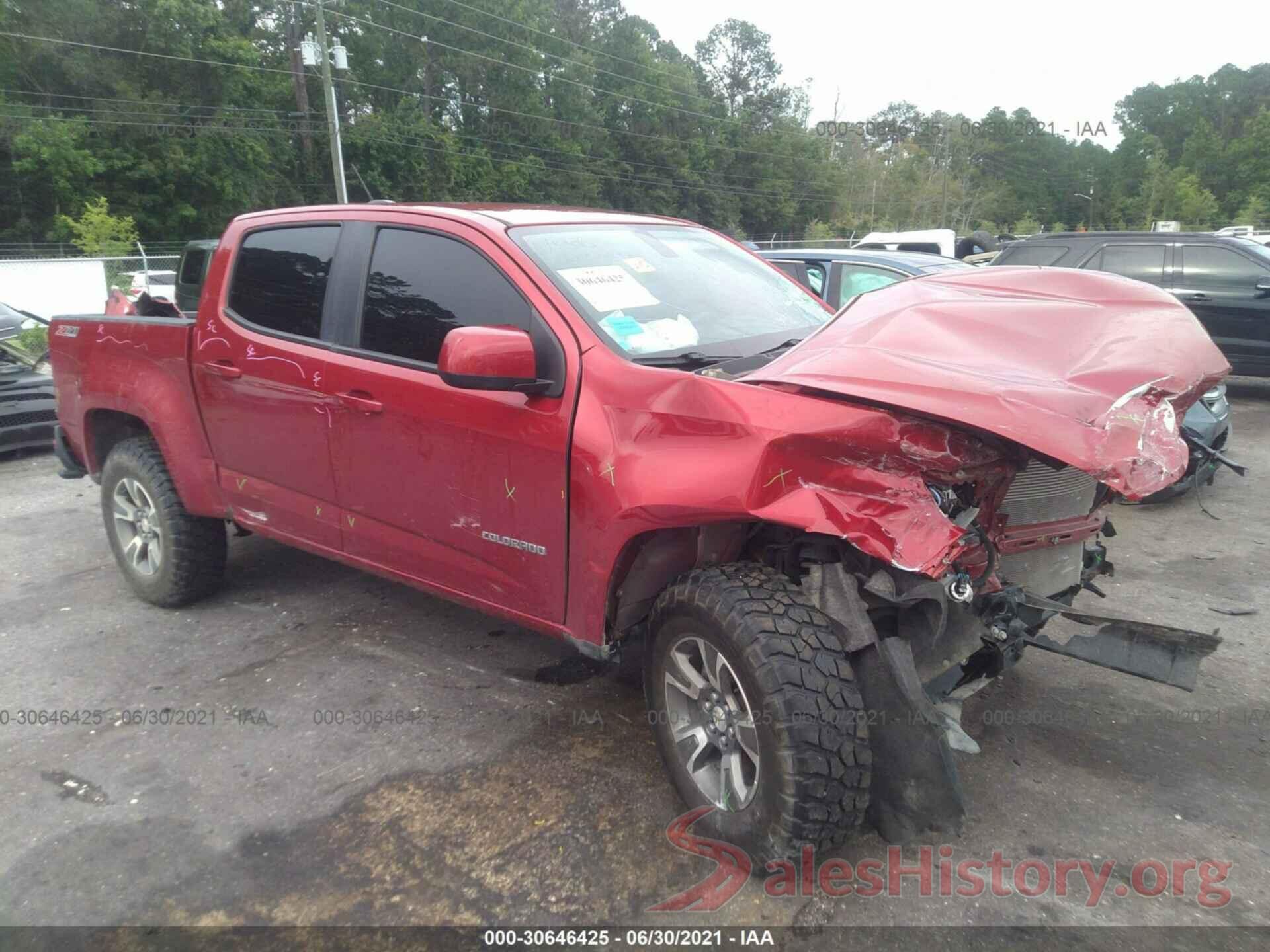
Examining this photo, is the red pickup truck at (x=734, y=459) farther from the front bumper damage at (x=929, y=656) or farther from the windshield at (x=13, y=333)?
the windshield at (x=13, y=333)

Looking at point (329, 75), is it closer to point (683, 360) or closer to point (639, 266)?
point (639, 266)

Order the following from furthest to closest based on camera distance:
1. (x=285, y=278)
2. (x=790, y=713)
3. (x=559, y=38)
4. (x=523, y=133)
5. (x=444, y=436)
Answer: (x=559, y=38)
(x=523, y=133)
(x=285, y=278)
(x=444, y=436)
(x=790, y=713)

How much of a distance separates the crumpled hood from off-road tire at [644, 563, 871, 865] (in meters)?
0.64

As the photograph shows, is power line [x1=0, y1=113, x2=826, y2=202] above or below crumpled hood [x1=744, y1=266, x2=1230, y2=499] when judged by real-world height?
above

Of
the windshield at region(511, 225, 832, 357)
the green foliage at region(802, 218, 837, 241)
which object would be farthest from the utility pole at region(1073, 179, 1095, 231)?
the windshield at region(511, 225, 832, 357)

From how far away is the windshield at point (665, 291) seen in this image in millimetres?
3188

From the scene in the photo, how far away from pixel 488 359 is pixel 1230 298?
9415mm

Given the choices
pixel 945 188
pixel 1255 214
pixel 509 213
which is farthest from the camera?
pixel 945 188

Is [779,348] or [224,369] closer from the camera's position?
[779,348]

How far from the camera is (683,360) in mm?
3105

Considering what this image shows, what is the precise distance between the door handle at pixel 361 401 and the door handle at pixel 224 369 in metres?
0.76

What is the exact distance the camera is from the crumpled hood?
88.6 inches

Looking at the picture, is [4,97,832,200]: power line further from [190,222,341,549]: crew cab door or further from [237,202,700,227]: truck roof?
[237,202,700,227]: truck roof

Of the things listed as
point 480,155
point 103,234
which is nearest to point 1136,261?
point 103,234
